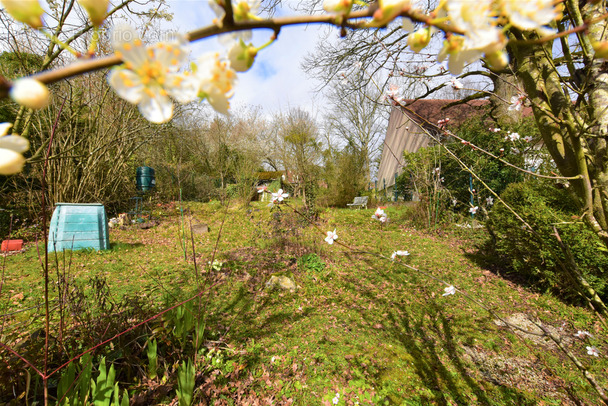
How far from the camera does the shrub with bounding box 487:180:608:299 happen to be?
10.3ft

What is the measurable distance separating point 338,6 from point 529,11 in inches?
10.2

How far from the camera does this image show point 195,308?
3014 mm

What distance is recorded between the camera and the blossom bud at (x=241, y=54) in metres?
0.36

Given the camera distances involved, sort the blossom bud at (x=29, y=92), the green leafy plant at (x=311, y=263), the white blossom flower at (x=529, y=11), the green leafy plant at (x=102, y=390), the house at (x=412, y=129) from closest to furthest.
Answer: the blossom bud at (x=29, y=92)
the white blossom flower at (x=529, y=11)
the green leafy plant at (x=102, y=390)
the green leafy plant at (x=311, y=263)
the house at (x=412, y=129)

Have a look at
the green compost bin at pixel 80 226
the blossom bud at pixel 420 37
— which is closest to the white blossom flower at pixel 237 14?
the blossom bud at pixel 420 37

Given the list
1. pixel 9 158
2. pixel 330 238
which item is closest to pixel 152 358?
pixel 330 238

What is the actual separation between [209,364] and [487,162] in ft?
25.1

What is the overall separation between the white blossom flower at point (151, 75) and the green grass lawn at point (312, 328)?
1.06 meters

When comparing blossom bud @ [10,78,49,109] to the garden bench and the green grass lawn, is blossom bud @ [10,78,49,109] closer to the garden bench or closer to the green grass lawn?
the green grass lawn

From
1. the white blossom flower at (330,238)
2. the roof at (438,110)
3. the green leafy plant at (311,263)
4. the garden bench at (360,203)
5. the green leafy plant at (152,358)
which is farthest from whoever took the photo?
the garden bench at (360,203)

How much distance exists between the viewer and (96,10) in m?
0.30

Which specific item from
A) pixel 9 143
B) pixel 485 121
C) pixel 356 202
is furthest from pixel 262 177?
pixel 9 143

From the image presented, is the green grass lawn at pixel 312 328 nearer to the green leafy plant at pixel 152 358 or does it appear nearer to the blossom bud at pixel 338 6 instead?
the green leafy plant at pixel 152 358

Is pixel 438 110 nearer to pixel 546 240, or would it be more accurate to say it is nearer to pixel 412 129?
pixel 412 129
